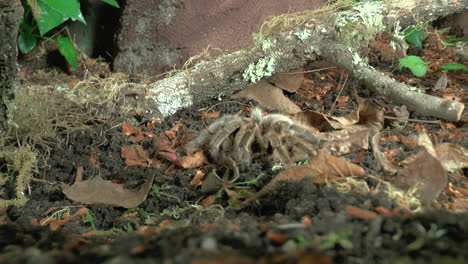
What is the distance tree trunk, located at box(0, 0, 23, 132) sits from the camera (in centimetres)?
189

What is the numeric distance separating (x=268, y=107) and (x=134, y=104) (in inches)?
30.5

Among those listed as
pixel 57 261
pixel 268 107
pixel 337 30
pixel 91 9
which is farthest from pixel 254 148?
pixel 91 9

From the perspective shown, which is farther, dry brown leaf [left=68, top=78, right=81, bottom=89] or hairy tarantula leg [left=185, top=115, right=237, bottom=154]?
dry brown leaf [left=68, top=78, right=81, bottom=89]

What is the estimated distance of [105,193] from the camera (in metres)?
1.97

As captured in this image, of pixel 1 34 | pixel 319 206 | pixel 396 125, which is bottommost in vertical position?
pixel 396 125

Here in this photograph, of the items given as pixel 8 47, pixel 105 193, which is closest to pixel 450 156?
pixel 105 193

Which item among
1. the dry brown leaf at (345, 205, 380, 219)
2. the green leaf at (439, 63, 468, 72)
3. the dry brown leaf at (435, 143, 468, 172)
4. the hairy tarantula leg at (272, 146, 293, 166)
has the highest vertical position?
the dry brown leaf at (345, 205, 380, 219)

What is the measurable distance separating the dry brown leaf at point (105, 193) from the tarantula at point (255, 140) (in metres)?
0.34

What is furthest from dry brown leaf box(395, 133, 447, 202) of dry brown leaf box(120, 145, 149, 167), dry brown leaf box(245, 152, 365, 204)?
dry brown leaf box(120, 145, 149, 167)

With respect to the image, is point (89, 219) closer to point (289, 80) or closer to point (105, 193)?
point (105, 193)

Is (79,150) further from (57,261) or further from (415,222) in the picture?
(415,222)

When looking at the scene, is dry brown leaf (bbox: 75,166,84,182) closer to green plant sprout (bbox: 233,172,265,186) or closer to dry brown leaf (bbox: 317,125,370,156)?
green plant sprout (bbox: 233,172,265,186)

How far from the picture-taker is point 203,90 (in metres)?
2.77

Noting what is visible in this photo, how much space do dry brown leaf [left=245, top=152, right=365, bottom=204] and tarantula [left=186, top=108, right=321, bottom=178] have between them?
26 cm
